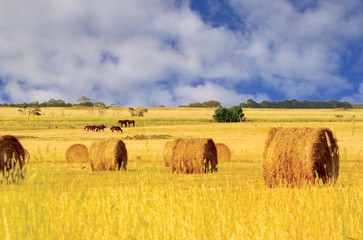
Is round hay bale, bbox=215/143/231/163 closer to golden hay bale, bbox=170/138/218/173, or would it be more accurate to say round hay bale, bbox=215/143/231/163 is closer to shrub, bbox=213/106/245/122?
golden hay bale, bbox=170/138/218/173

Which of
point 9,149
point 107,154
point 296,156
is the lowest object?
point 296,156

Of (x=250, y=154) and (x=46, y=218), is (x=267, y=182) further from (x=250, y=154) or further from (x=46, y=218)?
(x=250, y=154)

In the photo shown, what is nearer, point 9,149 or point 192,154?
point 9,149

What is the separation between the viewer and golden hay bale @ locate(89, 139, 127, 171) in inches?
696

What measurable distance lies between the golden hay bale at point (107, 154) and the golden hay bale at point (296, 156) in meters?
8.34

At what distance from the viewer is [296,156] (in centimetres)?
1105

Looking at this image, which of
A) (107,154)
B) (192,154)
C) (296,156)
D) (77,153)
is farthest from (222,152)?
(296,156)

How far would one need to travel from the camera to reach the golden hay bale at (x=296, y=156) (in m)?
10.9

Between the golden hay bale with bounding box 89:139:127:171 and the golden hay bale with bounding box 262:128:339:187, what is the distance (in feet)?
27.4

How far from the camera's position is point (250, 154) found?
25.5 m

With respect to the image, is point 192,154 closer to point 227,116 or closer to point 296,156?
point 296,156

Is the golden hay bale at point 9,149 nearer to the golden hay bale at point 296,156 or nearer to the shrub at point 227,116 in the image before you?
the golden hay bale at point 296,156

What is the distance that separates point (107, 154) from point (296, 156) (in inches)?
370

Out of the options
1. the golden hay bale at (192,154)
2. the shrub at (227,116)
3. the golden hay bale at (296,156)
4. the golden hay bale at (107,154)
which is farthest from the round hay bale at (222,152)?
the shrub at (227,116)
